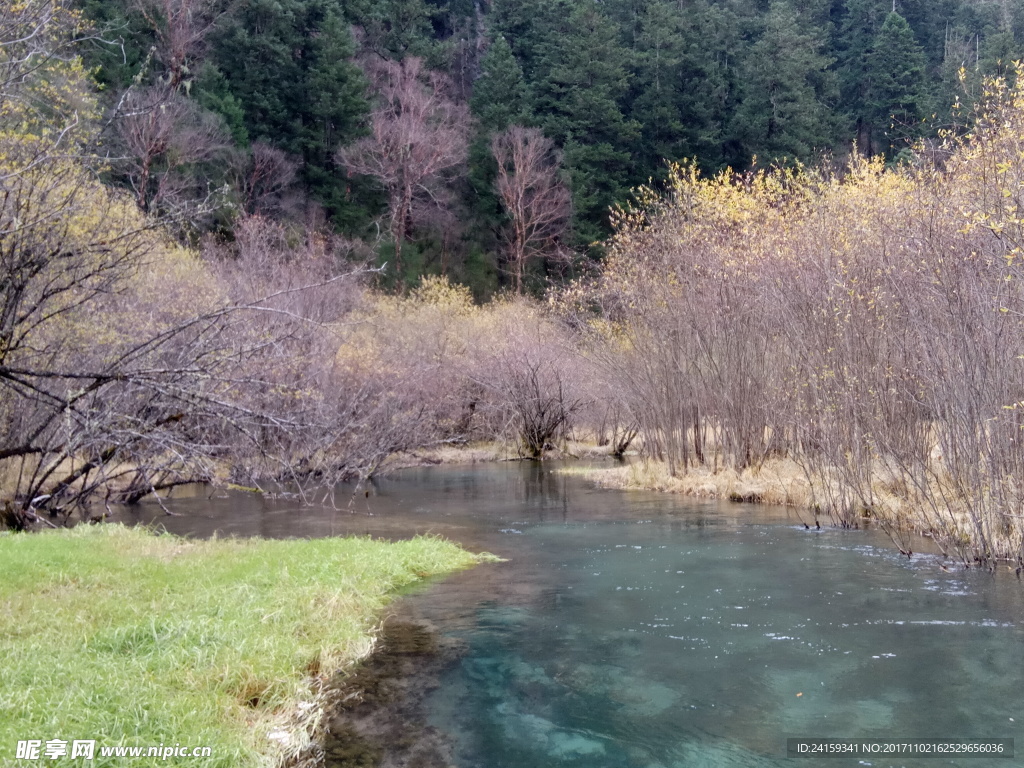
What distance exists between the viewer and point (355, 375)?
2575 centimetres

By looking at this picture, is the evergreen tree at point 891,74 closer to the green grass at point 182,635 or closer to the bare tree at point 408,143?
the bare tree at point 408,143

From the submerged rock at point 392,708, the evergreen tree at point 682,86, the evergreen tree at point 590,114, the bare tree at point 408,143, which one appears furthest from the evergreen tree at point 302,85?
the submerged rock at point 392,708

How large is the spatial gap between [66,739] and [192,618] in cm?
271

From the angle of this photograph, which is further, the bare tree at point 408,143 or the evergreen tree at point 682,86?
the evergreen tree at point 682,86

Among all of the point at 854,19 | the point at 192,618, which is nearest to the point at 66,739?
the point at 192,618

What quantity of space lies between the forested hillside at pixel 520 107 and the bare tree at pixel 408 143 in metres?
0.10

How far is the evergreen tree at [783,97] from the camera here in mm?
42594

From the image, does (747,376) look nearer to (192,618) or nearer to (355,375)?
(355,375)

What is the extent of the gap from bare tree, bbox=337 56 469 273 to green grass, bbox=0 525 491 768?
31080 mm

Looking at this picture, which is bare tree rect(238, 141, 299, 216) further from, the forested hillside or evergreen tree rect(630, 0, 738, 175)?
evergreen tree rect(630, 0, 738, 175)

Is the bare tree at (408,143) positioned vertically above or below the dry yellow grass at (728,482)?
above

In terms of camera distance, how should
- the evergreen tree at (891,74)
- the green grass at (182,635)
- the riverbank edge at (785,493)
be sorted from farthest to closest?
the evergreen tree at (891,74) → the riverbank edge at (785,493) → the green grass at (182,635)

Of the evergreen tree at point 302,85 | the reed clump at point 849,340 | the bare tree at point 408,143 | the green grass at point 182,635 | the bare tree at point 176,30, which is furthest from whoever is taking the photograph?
the bare tree at point 408,143
